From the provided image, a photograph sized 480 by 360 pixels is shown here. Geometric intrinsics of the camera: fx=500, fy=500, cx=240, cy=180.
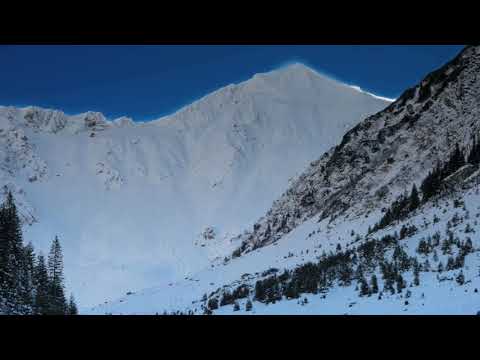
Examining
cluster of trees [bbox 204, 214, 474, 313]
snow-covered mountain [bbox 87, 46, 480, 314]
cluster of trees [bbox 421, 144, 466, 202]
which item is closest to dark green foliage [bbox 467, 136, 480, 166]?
cluster of trees [bbox 421, 144, 466, 202]

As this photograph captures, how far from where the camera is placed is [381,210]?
39.1 metres

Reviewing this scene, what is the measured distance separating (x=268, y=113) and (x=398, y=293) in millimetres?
99041

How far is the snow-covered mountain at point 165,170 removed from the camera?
80.4m

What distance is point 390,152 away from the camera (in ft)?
159

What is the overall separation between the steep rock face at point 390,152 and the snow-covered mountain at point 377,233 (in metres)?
0.13

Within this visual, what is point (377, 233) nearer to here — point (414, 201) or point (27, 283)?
point (414, 201)

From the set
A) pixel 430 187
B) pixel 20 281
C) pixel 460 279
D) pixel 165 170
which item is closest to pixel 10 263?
pixel 20 281

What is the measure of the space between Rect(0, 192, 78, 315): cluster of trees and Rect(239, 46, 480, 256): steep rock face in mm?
25803

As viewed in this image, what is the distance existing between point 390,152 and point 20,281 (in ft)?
123

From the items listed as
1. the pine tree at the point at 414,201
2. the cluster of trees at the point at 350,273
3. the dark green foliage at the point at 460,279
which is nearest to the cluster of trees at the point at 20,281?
the cluster of trees at the point at 350,273

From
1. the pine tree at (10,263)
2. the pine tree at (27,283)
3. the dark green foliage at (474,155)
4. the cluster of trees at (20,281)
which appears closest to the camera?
the pine tree at (10,263)

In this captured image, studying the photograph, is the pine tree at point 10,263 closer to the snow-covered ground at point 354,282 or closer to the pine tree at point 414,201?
the snow-covered ground at point 354,282
